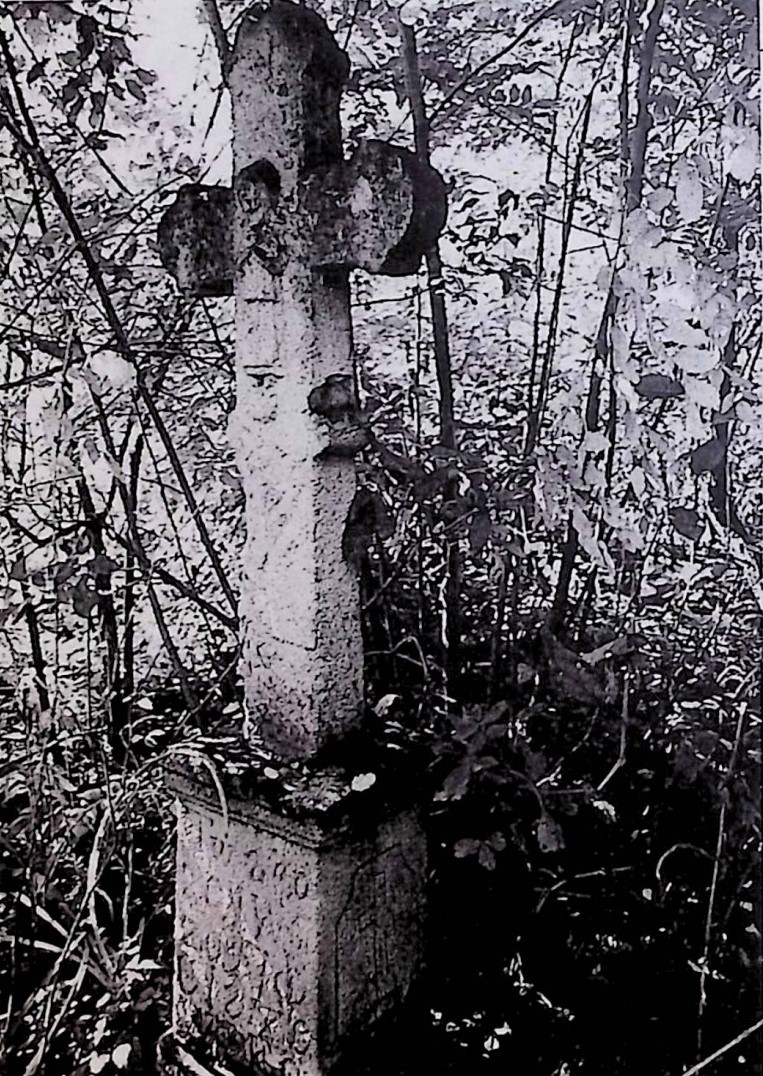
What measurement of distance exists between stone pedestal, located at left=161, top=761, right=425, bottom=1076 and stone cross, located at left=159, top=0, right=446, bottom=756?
8cm

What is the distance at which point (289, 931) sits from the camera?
1.01 m

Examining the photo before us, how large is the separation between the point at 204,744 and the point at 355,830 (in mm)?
159

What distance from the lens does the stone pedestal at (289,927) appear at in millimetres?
995

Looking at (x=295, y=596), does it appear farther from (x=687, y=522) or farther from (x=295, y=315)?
(x=687, y=522)

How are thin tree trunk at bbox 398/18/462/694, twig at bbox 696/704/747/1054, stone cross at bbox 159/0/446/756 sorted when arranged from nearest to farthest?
1. stone cross at bbox 159/0/446/756
2. twig at bbox 696/704/747/1054
3. thin tree trunk at bbox 398/18/462/694

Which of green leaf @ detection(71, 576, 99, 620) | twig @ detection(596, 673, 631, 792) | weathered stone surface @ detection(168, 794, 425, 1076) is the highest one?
green leaf @ detection(71, 576, 99, 620)

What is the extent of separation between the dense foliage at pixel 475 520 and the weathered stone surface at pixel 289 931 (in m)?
0.07

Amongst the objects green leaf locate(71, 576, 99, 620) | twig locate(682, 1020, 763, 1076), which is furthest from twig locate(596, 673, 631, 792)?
green leaf locate(71, 576, 99, 620)

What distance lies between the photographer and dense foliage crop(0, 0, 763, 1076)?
1072 mm

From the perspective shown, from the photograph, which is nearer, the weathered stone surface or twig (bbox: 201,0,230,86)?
the weathered stone surface

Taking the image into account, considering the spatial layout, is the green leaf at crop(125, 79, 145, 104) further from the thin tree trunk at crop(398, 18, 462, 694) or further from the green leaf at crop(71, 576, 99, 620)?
the green leaf at crop(71, 576, 99, 620)

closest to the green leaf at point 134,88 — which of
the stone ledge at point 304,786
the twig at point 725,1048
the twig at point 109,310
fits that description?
the twig at point 109,310

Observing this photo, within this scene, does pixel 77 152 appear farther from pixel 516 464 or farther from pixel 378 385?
pixel 516 464

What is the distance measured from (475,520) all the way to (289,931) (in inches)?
17.4
